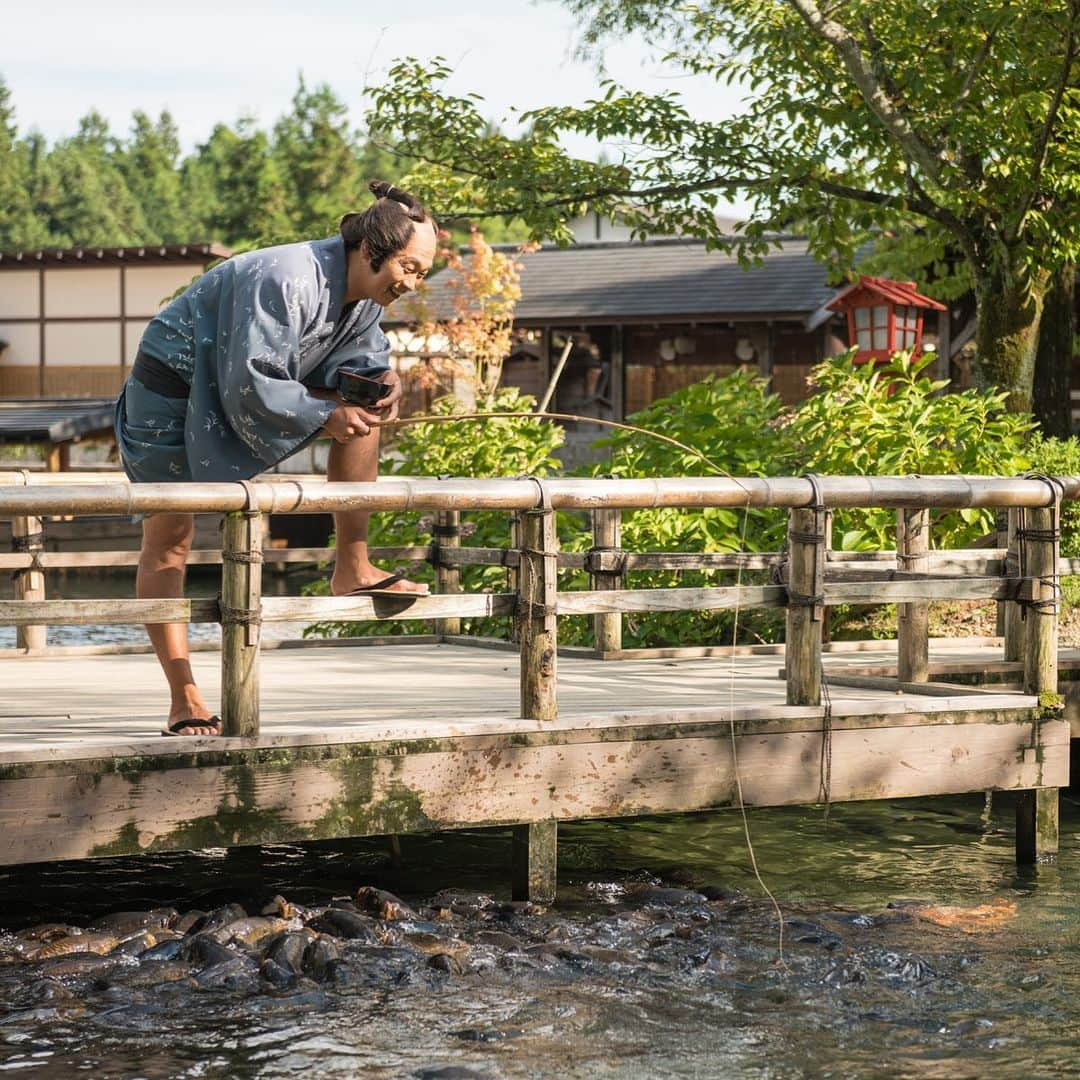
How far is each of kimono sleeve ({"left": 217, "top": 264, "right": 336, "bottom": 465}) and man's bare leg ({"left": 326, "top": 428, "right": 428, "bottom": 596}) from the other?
359mm

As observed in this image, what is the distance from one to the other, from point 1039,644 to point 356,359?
9.54ft

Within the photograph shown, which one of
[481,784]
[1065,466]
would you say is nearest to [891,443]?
[1065,466]

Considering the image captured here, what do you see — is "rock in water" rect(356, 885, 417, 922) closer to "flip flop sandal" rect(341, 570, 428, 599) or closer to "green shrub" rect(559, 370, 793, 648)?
"flip flop sandal" rect(341, 570, 428, 599)

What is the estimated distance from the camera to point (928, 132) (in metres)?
12.7

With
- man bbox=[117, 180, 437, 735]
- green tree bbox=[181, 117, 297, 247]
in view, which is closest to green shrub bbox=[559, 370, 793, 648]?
man bbox=[117, 180, 437, 735]

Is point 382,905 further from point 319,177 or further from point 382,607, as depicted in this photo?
point 319,177

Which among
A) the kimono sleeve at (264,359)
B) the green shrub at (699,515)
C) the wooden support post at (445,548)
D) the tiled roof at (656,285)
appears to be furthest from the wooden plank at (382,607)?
the tiled roof at (656,285)

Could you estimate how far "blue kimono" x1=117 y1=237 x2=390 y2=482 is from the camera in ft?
16.0

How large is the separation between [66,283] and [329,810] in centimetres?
2985

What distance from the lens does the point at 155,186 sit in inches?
3236

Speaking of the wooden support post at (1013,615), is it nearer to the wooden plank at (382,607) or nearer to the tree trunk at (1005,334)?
the wooden plank at (382,607)

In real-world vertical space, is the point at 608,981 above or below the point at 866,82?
below

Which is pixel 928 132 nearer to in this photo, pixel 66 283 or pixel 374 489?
pixel 374 489

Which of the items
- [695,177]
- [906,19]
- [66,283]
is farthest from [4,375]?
[906,19]
